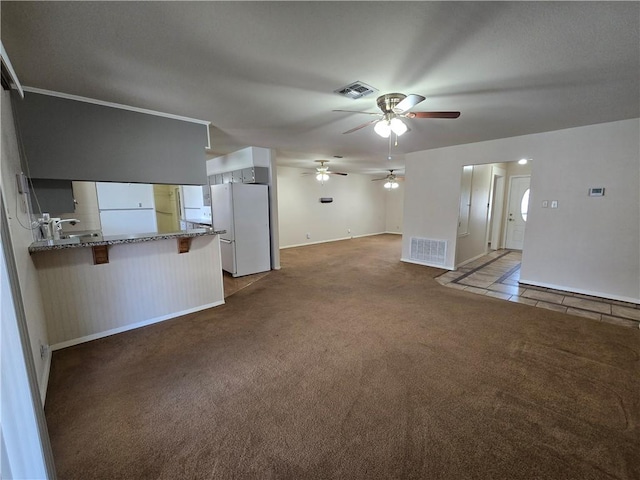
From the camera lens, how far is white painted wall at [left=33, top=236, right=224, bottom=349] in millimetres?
2576

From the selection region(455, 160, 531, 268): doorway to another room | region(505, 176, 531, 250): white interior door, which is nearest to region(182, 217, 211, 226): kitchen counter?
region(455, 160, 531, 268): doorway to another room

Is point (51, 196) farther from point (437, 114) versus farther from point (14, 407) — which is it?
point (437, 114)

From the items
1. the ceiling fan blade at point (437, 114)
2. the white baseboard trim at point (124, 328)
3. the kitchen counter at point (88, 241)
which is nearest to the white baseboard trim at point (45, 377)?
the white baseboard trim at point (124, 328)

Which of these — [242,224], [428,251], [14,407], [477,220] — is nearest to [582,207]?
[477,220]

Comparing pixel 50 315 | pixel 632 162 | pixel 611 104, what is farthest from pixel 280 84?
pixel 632 162

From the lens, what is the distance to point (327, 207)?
8.64 meters

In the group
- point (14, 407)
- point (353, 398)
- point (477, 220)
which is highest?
point (477, 220)

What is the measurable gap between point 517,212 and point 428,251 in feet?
10.3

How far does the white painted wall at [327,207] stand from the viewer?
25.1 feet

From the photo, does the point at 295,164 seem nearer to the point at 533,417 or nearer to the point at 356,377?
the point at 356,377

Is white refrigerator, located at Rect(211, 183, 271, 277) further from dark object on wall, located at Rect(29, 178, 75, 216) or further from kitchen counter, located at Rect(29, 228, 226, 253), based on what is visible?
dark object on wall, located at Rect(29, 178, 75, 216)

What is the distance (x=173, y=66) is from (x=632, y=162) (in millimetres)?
5332

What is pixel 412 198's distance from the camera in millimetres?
5766

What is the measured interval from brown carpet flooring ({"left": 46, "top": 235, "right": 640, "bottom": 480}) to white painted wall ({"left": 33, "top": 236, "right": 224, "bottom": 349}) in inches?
8.7
